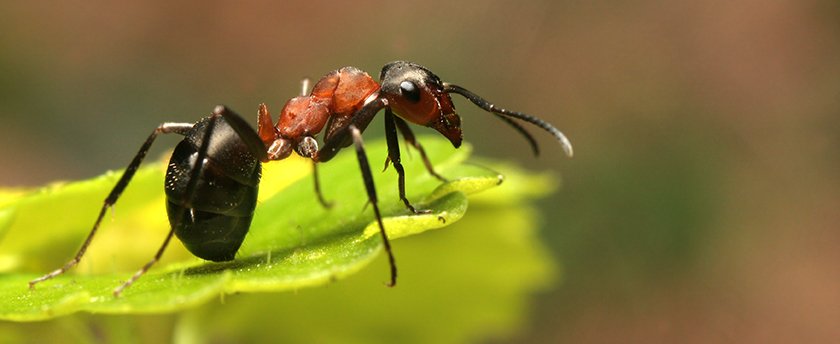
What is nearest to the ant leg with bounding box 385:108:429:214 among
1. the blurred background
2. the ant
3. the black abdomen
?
the ant

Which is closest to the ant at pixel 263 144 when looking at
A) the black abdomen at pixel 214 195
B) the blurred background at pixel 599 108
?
the black abdomen at pixel 214 195

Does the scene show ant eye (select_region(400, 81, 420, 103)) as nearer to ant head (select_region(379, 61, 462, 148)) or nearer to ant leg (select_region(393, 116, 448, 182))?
ant head (select_region(379, 61, 462, 148))

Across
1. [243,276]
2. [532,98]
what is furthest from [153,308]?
[532,98]

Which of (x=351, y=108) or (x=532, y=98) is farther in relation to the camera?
(x=532, y=98)

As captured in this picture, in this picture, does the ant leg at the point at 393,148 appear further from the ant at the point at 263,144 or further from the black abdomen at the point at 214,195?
the black abdomen at the point at 214,195

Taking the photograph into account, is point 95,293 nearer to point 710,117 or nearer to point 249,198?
point 249,198

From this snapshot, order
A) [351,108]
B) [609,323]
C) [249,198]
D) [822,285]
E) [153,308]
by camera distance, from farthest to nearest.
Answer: [822,285]
[609,323]
[351,108]
[249,198]
[153,308]

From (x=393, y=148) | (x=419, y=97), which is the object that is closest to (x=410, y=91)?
(x=419, y=97)

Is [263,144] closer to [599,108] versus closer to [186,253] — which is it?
[186,253]
